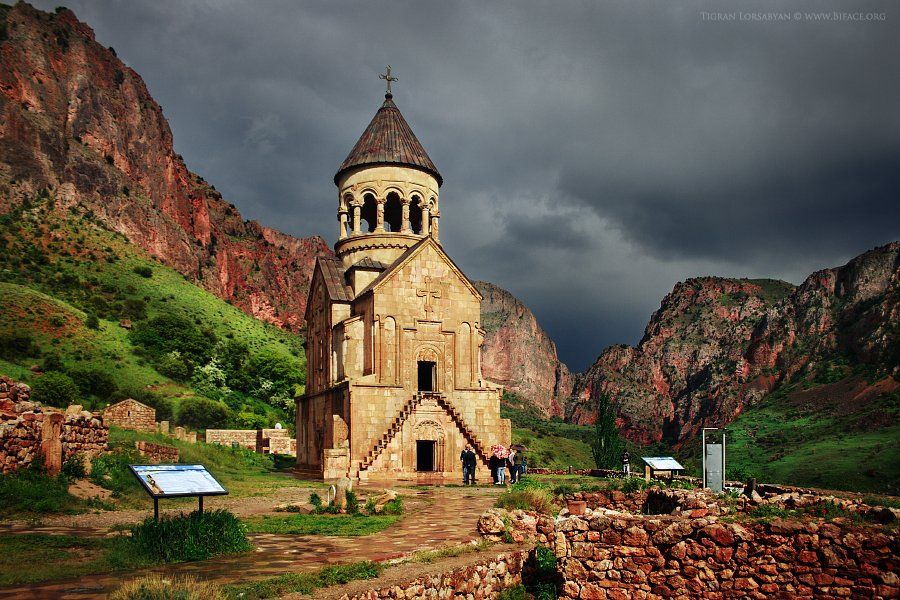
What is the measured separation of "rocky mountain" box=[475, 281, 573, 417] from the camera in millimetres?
134500

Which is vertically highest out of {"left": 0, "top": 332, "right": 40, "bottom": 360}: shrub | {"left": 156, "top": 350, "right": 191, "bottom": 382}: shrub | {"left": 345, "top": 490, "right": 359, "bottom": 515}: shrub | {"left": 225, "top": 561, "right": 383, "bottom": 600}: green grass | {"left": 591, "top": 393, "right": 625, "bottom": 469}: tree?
{"left": 0, "top": 332, "right": 40, "bottom": 360}: shrub

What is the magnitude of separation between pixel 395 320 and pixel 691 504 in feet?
57.5

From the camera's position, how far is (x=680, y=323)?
106m

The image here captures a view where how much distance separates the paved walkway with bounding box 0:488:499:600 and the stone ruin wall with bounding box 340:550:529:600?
853 millimetres

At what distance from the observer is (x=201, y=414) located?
164 feet

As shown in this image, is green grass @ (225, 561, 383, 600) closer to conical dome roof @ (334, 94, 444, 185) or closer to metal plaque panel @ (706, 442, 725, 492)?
metal plaque panel @ (706, 442, 725, 492)

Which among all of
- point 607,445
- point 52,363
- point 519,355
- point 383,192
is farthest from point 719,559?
point 519,355

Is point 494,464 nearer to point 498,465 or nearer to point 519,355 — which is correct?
point 498,465

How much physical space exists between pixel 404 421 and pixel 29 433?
13182 millimetres

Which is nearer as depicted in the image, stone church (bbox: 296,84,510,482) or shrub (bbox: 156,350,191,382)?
stone church (bbox: 296,84,510,482)

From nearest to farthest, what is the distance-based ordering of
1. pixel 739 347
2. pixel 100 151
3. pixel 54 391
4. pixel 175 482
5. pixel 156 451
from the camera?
pixel 175 482
pixel 156 451
pixel 54 391
pixel 100 151
pixel 739 347

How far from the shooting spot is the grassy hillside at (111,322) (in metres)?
49.5

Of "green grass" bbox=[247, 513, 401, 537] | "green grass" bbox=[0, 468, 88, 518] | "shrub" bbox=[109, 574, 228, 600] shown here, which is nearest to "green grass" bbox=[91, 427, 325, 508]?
"green grass" bbox=[0, 468, 88, 518]

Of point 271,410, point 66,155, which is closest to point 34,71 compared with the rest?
point 66,155
